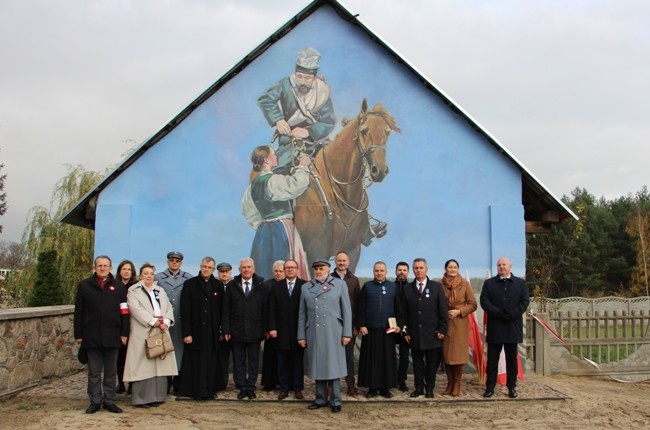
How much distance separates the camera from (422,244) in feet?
35.0

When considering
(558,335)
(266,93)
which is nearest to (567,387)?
(558,335)

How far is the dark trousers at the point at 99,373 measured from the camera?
7.50m

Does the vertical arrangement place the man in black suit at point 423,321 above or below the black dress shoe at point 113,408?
above

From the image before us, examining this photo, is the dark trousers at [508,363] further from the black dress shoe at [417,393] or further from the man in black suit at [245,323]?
the man in black suit at [245,323]

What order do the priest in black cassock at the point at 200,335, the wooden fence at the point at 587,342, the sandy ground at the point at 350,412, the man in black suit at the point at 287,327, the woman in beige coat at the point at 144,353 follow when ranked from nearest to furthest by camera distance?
1. the sandy ground at the point at 350,412
2. the woman in beige coat at the point at 144,353
3. the priest in black cassock at the point at 200,335
4. the man in black suit at the point at 287,327
5. the wooden fence at the point at 587,342

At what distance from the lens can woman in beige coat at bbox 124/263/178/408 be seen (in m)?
7.71

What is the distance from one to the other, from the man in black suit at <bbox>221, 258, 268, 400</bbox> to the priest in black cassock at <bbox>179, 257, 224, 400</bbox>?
187mm

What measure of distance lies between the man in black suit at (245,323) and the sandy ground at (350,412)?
317 millimetres

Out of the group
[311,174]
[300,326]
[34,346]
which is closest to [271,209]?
[311,174]

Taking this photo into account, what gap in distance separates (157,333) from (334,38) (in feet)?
19.7

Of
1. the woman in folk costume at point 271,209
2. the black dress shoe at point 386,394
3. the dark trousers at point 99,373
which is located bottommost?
the black dress shoe at point 386,394

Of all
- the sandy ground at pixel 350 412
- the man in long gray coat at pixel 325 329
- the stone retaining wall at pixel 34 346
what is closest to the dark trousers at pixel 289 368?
the sandy ground at pixel 350 412

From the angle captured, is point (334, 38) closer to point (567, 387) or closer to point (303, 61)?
point (303, 61)

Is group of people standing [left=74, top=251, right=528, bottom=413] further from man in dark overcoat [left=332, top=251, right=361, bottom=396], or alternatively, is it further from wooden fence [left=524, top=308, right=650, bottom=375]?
wooden fence [left=524, top=308, right=650, bottom=375]
